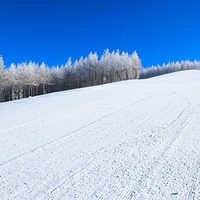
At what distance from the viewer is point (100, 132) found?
3.61 metres

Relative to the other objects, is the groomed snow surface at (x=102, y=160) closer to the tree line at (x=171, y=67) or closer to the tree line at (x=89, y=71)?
the tree line at (x=89, y=71)

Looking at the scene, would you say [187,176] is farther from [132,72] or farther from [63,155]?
[132,72]

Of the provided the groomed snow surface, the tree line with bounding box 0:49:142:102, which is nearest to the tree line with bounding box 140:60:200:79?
the tree line with bounding box 0:49:142:102

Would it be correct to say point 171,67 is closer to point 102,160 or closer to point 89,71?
point 89,71

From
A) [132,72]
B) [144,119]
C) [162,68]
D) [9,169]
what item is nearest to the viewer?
[9,169]

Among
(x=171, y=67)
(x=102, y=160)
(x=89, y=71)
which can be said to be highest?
(x=171, y=67)

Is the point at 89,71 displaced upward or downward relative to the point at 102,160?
upward

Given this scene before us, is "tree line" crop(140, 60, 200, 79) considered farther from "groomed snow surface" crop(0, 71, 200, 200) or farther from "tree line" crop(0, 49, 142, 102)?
"groomed snow surface" crop(0, 71, 200, 200)

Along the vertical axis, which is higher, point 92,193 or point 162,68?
point 162,68

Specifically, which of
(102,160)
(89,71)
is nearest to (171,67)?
(89,71)

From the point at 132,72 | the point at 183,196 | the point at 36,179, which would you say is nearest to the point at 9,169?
the point at 36,179

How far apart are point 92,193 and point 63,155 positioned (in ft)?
3.38

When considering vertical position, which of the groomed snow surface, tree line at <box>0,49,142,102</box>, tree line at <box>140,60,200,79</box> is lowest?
the groomed snow surface

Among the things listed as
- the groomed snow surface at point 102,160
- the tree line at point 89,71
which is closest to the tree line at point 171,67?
the tree line at point 89,71
